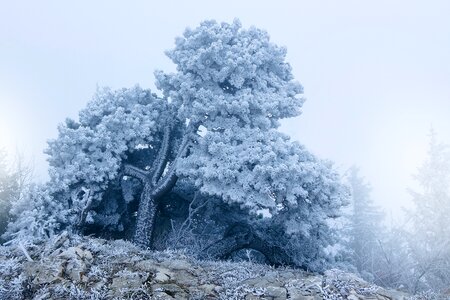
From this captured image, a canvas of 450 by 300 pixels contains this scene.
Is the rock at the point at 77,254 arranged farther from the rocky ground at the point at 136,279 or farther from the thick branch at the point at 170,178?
the thick branch at the point at 170,178

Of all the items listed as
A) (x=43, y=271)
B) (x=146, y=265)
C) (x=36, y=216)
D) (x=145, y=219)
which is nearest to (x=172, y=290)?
(x=146, y=265)

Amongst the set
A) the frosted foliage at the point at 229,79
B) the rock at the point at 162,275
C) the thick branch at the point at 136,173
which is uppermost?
the frosted foliage at the point at 229,79

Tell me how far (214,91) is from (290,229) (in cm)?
486

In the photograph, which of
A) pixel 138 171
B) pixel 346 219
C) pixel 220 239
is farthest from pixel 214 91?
pixel 346 219

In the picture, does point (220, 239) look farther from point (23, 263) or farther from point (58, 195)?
point (23, 263)

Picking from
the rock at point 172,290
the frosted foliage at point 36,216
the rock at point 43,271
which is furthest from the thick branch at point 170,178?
the rock at point 172,290

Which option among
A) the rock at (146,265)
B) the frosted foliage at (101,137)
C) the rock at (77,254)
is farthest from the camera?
the frosted foliage at (101,137)

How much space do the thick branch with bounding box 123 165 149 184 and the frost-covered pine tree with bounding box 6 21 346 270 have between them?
33 millimetres

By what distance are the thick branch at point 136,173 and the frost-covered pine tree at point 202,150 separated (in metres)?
0.03

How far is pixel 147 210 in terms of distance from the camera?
41.1ft

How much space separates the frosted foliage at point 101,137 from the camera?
1165cm

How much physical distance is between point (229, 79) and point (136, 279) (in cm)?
747

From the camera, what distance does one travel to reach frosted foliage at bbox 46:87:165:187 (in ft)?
38.2

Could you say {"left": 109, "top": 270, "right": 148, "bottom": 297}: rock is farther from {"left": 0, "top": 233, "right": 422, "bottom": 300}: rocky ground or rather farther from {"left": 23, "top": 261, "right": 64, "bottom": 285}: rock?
{"left": 23, "top": 261, "right": 64, "bottom": 285}: rock
